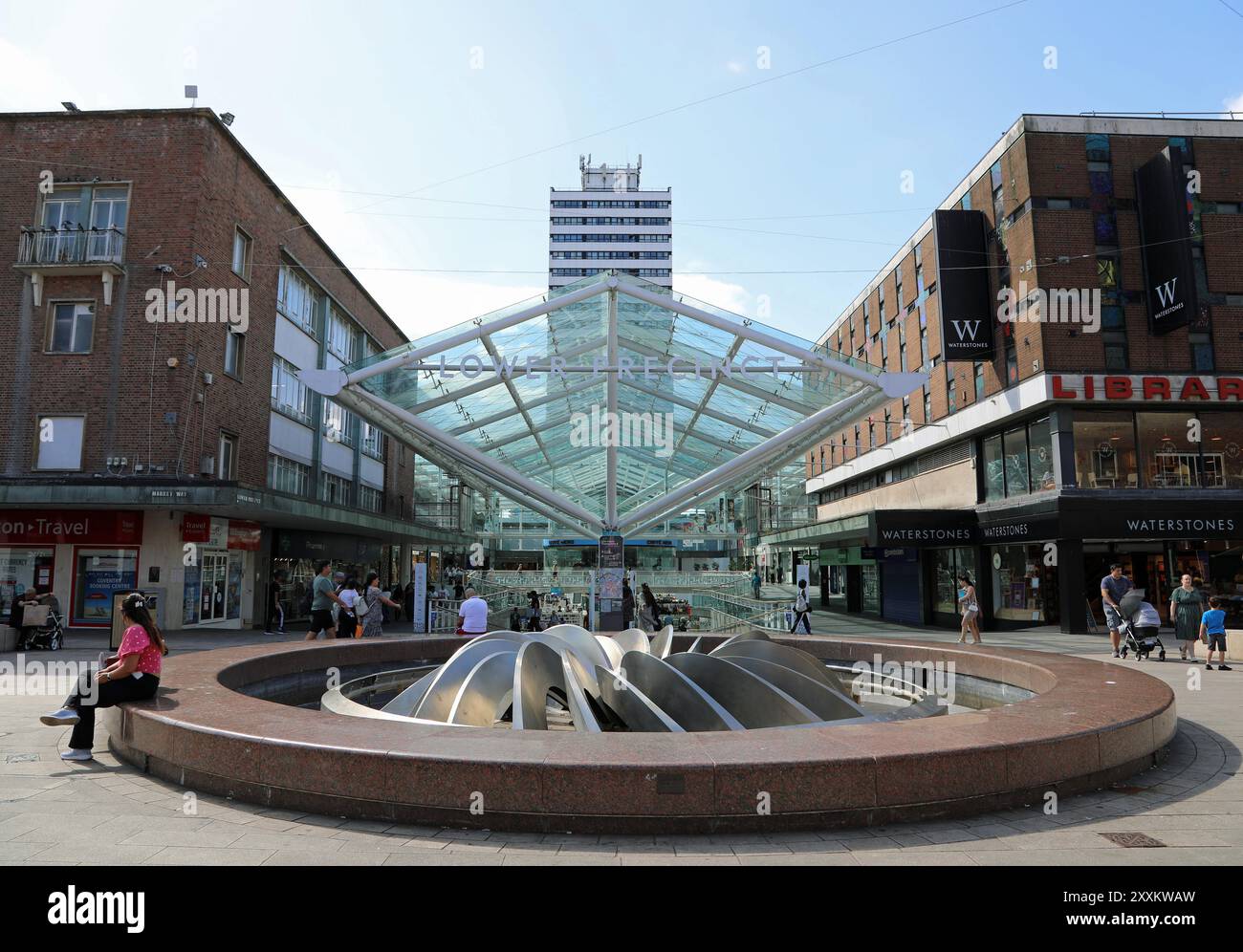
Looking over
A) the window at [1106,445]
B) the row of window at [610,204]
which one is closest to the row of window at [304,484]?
the window at [1106,445]

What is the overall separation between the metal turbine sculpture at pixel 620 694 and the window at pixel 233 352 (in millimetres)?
19271

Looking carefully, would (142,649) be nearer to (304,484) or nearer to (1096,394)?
(1096,394)

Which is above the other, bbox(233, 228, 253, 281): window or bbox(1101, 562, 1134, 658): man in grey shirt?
bbox(233, 228, 253, 281): window

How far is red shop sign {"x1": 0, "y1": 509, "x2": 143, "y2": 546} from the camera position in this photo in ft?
70.1

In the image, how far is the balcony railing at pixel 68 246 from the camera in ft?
73.2

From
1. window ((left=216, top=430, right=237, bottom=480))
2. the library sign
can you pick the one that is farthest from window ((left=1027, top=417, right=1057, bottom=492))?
window ((left=216, top=430, right=237, bottom=480))

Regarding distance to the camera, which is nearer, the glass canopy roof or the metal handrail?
the glass canopy roof

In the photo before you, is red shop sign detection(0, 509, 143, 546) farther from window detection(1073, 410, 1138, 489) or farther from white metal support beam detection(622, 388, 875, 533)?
window detection(1073, 410, 1138, 489)

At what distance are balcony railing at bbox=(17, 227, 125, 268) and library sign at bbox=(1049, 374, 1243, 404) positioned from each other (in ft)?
89.5

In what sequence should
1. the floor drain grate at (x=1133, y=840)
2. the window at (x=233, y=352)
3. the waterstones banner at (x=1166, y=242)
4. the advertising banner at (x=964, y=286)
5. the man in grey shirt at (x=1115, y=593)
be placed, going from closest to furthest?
the floor drain grate at (x=1133, y=840) < the man in grey shirt at (x=1115, y=593) < the waterstones banner at (x=1166, y=242) < the window at (x=233, y=352) < the advertising banner at (x=964, y=286)

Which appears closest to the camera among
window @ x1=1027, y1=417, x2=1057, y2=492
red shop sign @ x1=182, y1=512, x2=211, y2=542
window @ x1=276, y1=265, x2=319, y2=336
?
red shop sign @ x1=182, y1=512, x2=211, y2=542

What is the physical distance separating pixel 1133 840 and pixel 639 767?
9.62ft

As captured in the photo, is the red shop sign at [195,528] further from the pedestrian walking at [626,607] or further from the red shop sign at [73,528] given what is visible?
the pedestrian walking at [626,607]
